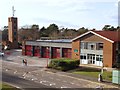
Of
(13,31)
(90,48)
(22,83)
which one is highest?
(13,31)

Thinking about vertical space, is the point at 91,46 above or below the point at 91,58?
above

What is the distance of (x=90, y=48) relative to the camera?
43.3 m

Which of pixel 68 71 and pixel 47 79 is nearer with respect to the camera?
pixel 47 79

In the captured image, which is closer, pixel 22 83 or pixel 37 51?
pixel 22 83

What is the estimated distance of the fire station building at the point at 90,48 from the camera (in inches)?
1603

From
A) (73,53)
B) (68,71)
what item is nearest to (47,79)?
(68,71)

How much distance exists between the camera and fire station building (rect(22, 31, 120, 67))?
40719mm

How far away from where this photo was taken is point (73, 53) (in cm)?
4591

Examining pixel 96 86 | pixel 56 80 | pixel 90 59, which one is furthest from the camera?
pixel 90 59

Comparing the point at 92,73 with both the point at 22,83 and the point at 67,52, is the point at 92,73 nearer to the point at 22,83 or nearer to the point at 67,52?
the point at 22,83

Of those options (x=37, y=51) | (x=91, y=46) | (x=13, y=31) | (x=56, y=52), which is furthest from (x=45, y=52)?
(x=13, y=31)

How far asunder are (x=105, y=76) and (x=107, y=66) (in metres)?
7.29

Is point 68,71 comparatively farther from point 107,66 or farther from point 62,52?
point 62,52

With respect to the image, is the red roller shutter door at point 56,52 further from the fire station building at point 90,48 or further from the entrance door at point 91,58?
the entrance door at point 91,58
